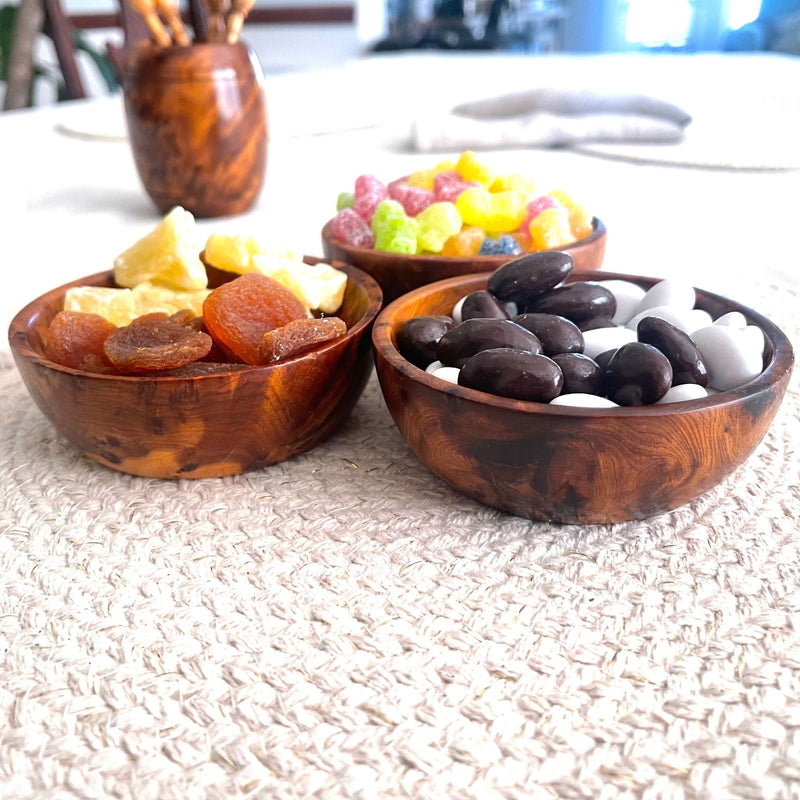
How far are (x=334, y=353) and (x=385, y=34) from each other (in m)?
4.64

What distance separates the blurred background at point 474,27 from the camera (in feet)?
13.5

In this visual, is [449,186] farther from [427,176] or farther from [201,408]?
[201,408]

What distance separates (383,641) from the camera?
1.34 feet

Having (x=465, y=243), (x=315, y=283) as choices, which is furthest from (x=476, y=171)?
(x=315, y=283)

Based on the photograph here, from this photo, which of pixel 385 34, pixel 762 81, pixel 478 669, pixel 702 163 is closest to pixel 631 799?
pixel 478 669

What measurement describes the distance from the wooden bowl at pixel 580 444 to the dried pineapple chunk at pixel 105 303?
0.24 m

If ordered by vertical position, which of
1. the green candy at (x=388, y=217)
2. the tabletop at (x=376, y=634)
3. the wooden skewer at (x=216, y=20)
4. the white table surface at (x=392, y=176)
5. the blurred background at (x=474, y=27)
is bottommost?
the blurred background at (x=474, y=27)

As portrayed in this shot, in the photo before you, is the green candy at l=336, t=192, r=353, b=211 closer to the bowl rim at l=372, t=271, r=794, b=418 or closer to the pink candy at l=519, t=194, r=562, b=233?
the pink candy at l=519, t=194, r=562, b=233

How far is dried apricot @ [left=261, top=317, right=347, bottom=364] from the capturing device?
1.71ft

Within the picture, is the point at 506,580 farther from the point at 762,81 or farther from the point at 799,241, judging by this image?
the point at 762,81

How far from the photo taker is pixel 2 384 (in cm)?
70

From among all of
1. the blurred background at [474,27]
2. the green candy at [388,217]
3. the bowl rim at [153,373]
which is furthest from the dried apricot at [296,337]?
the blurred background at [474,27]

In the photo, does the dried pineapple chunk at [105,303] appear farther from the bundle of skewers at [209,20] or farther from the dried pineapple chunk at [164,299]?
the bundle of skewers at [209,20]

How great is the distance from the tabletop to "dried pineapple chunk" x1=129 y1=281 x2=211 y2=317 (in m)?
0.12
